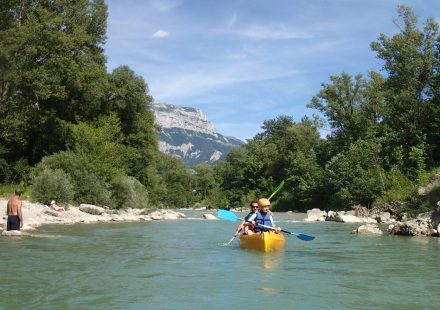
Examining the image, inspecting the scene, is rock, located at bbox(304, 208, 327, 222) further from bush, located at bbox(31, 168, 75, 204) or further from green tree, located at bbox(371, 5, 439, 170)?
bush, located at bbox(31, 168, 75, 204)

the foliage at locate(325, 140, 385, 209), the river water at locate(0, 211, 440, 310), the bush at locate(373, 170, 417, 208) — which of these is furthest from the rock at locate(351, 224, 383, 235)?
the foliage at locate(325, 140, 385, 209)

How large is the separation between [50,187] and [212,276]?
61.2ft

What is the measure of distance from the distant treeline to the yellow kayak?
14270 mm

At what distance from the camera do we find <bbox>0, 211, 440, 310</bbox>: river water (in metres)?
6.69

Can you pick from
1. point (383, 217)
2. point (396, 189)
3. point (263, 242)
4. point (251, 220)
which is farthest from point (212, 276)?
point (396, 189)

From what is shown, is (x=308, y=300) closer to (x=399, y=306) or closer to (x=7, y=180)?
(x=399, y=306)

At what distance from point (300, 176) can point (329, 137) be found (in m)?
6.79

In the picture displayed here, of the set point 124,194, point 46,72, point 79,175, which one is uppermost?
point 46,72

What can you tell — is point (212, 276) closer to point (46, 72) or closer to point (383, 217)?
point (383, 217)

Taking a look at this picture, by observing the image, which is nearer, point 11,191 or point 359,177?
point 11,191

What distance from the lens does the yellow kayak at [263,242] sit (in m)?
12.3

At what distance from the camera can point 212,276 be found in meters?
8.71

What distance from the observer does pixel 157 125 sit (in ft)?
140

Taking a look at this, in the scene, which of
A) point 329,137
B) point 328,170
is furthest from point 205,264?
point 329,137
